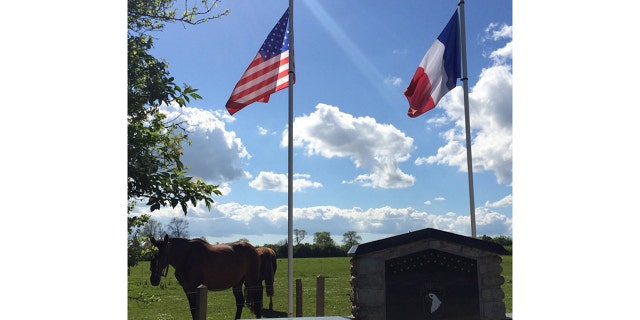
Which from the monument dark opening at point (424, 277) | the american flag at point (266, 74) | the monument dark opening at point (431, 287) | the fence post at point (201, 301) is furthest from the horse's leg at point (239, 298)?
the american flag at point (266, 74)

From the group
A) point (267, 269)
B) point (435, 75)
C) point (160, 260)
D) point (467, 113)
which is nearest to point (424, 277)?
point (467, 113)

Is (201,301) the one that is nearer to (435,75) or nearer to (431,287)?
(431,287)

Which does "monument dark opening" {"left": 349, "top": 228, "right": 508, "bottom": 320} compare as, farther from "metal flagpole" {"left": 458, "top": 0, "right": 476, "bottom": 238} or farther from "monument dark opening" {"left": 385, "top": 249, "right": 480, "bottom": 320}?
"metal flagpole" {"left": 458, "top": 0, "right": 476, "bottom": 238}

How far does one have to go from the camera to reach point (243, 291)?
565 inches

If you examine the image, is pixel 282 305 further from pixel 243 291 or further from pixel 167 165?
pixel 167 165

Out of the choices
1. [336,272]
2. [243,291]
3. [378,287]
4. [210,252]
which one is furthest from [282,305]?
[336,272]

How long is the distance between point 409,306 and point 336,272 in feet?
74.2

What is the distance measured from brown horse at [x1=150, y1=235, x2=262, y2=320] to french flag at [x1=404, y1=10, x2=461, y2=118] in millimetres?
6342

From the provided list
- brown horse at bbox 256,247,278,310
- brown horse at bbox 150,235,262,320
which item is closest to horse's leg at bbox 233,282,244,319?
brown horse at bbox 150,235,262,320

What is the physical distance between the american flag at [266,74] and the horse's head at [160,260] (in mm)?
4422

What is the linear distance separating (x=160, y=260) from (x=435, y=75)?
24.6 feet

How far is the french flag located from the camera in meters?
10.1

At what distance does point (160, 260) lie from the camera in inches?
467

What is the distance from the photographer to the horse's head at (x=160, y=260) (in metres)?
11.6
